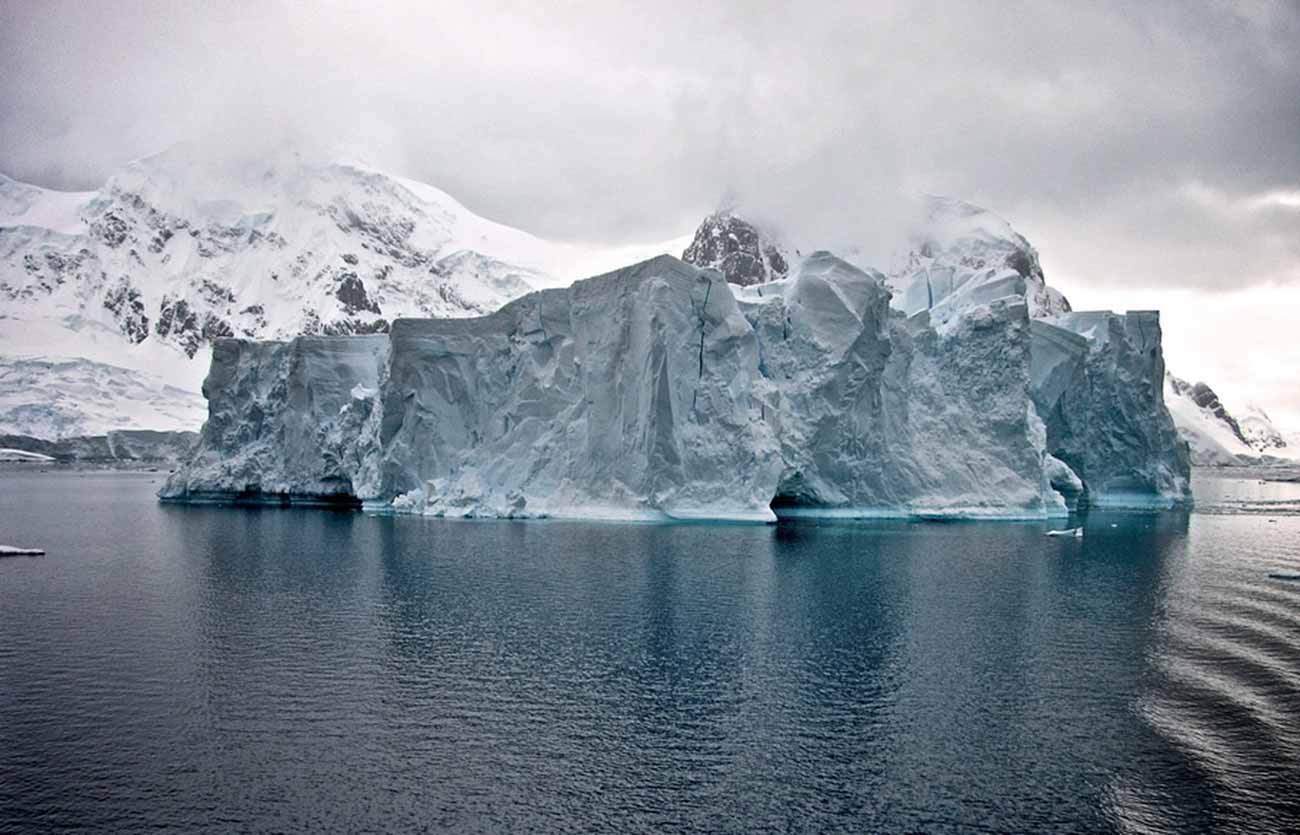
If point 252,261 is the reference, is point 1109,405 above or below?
below

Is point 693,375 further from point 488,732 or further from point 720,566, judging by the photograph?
point 488,732

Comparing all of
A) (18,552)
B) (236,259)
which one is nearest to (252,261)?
(236,259)

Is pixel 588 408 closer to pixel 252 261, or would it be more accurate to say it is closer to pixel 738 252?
pixel 738 252

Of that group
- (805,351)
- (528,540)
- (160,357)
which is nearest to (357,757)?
(528,540)

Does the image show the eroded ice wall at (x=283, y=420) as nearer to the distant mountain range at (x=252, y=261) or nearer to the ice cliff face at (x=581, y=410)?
the ice cliff face at (x=581, y=410)

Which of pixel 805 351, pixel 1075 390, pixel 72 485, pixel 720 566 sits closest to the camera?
pixel 720 566
